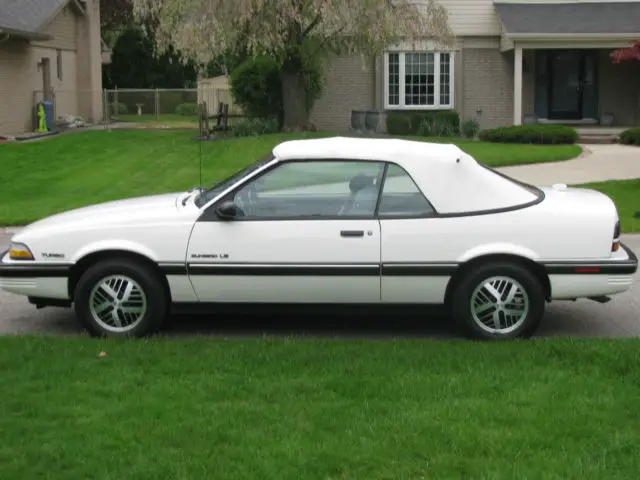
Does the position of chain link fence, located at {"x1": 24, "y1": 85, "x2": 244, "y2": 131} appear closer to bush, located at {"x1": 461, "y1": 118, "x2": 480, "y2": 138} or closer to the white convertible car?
bush, located at {"x1": 461, "y1": 118, "x2": 480, "y2": 138}

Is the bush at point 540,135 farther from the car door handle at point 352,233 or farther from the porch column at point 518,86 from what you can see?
the car door handle at point 352,233

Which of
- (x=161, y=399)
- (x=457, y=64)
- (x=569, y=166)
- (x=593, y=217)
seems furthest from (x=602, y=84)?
(x=161, y=399)

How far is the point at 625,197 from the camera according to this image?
55.1 ft

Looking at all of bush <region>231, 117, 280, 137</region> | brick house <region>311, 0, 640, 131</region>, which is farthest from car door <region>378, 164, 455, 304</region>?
brick house <region>311, 0, 640, 131</region>

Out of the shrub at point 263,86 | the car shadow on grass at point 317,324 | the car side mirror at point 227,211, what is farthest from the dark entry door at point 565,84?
the car side mirror at point 227,211

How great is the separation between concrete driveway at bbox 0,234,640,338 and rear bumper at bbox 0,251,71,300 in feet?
1.51

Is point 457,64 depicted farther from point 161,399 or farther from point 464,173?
point 161,399

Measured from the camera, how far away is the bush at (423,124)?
2884 centimetres

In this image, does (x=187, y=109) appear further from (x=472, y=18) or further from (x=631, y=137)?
(x=631, y=137)

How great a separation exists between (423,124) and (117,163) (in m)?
9.93

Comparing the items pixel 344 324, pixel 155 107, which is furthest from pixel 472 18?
pixel 344 324

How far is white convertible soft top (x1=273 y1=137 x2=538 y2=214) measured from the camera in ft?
23.6

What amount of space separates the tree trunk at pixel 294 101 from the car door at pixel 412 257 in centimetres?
2135

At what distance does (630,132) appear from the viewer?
26516 millimetres
